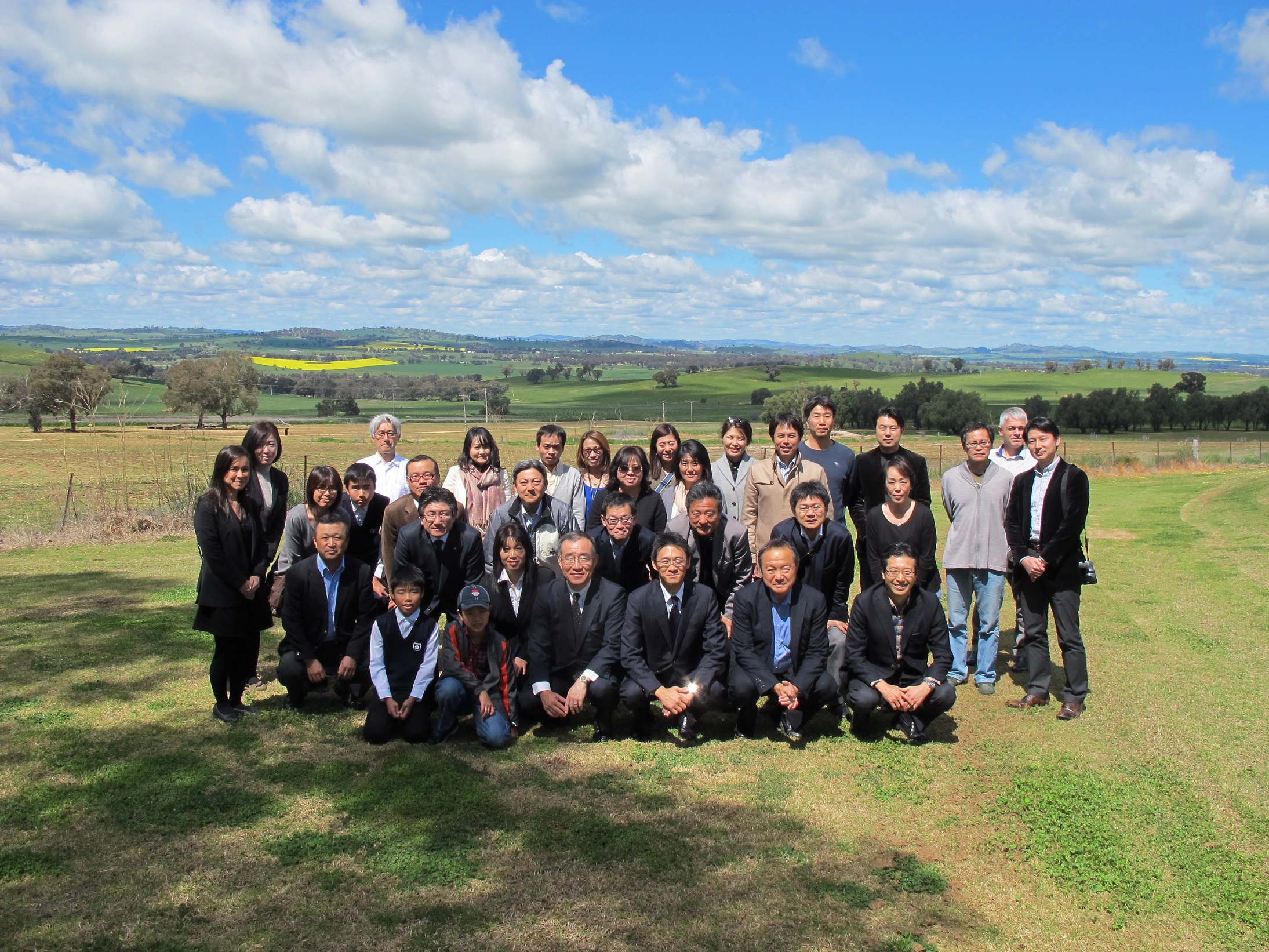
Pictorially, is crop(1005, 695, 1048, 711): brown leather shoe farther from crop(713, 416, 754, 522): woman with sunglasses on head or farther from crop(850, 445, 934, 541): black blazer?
crop(713, 416, 754, 522): woman with sunglasses on head

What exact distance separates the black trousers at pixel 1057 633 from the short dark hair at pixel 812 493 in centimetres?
176

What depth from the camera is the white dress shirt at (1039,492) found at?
6.30 meters

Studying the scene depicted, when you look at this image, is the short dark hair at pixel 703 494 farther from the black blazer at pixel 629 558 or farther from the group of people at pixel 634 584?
the black blazer at pixel 629 558

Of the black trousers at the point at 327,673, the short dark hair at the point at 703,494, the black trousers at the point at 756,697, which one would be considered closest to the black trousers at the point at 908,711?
the black trousers at the point at 756,697

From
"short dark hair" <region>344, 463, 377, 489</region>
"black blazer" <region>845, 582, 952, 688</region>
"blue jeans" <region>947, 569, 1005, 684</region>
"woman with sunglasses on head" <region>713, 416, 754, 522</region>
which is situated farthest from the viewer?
"woman with sunglasses on head" <region>713, 416, 754, 522</region>

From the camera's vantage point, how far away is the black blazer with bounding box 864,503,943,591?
6129 mm

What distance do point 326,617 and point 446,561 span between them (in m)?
0.90

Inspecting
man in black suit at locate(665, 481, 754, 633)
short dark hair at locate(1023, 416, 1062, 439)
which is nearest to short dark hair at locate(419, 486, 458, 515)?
man in black suit at locate(665, 481, 754, 633)

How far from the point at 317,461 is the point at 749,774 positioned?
26.8 m

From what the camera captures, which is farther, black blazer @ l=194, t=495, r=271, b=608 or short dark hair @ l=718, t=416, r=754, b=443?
short dark hair @ l=718, t=416, r=754, b=443

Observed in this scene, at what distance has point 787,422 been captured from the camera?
6.54 metres

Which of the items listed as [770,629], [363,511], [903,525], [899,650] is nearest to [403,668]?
[363,511]

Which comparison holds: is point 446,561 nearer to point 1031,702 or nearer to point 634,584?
point 634,584

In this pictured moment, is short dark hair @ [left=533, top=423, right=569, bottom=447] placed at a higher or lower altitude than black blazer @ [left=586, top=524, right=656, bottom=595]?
higher
